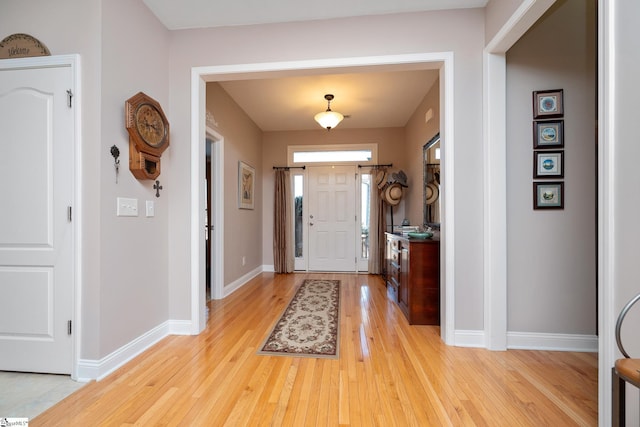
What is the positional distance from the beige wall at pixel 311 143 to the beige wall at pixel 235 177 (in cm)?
29

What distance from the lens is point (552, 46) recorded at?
2182 millimetres

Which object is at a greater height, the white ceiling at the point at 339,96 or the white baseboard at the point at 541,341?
the white ceiling at the point at 339,96

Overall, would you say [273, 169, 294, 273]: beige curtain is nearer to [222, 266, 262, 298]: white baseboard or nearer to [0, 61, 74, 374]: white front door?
[222, 266, 262, 298]: white baseboard

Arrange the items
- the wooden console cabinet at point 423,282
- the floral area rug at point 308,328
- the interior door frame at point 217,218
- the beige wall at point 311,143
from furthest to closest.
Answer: the beige wall at point 311,143 → the interior door frame at point 217,218 → the wooden console cabinet at point 423,282 → the floral area rug at point 308,328

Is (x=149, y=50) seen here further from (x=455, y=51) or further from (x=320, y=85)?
(x=455, y=51)

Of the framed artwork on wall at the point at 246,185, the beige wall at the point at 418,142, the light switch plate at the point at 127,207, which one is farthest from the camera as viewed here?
the framed artwork on wall at the point at 246,185

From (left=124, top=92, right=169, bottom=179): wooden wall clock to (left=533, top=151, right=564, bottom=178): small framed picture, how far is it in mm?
2987

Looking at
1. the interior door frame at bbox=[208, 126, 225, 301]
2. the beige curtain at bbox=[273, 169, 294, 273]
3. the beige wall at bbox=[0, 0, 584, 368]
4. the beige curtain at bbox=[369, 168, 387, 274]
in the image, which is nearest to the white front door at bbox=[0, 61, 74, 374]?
the beige wall at bbox=[0, 0, 584, 368]

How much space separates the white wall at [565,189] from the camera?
84.2 inches

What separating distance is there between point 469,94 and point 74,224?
10.0ft

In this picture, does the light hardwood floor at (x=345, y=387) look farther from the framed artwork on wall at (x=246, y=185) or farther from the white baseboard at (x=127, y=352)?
the framed artwork on wall at (x=246, y=185)

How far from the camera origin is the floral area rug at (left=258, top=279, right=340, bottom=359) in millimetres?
2123

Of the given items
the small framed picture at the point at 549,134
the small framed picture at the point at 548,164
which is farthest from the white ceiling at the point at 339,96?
the small framed picture at the point at 548,164

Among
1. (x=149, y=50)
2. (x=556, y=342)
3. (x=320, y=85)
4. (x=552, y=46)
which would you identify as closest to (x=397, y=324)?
(x=556, y=342)
